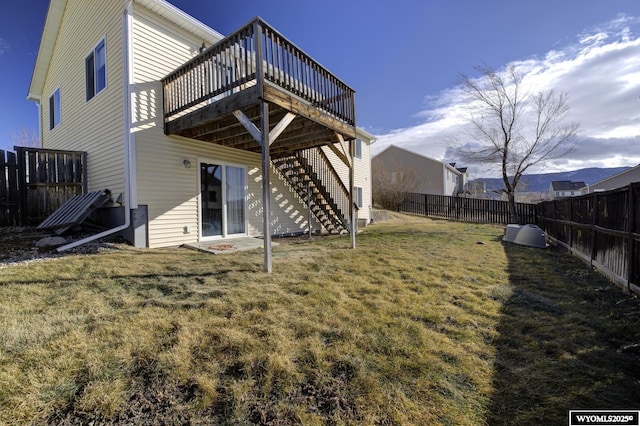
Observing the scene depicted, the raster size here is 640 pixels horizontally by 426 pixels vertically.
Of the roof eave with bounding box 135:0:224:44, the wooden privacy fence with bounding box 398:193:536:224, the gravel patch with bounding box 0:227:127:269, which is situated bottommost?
the gravel patch with bounding box 0:227:127:269

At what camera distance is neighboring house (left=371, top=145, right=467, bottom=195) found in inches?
1081

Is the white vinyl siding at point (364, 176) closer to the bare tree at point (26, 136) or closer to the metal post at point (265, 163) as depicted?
the metal post at point (265, 163)

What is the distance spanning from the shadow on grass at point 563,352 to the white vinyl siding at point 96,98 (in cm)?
772

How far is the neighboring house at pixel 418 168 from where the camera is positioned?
27469mm

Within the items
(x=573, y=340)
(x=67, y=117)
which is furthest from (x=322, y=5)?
(x=573, y=340)

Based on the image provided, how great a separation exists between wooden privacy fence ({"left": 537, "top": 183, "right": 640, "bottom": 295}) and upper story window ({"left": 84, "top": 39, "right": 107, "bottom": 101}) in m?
10.9

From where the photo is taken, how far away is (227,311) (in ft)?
10.0

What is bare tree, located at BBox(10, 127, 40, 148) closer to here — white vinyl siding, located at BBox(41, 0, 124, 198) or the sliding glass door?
white vinyl siding, located at BBox(41, 0, 124, 198)

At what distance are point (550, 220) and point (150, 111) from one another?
12.8 metres

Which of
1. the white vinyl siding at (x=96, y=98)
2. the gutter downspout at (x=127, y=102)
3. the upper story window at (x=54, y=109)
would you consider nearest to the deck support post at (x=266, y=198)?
the gutter downspout at (x=127, y=102)

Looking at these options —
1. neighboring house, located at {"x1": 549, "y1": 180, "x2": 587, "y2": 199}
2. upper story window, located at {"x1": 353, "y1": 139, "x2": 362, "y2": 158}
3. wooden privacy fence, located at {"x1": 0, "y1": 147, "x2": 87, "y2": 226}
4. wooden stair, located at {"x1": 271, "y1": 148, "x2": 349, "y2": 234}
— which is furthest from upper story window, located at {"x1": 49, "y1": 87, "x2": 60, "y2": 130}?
neighboring house, located at {"x1": 549, "y1": 180, "x2": 587, "y2": 199}

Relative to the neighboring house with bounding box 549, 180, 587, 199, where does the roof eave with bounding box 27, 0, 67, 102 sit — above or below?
above

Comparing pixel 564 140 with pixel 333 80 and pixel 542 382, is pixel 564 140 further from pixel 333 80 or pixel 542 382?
pixel 542 382

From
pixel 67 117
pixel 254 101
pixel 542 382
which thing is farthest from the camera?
pixel 67 117
